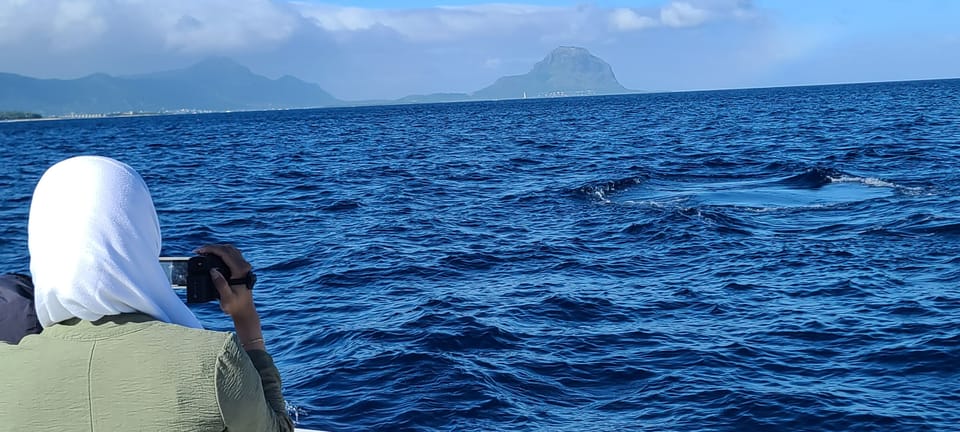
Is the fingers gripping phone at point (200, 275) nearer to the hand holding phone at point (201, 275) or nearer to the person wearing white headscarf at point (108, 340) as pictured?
the hand holding phone at point (201, 275)

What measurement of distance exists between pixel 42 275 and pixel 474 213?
19.3m

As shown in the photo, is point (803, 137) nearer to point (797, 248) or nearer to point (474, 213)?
point (474, 213)

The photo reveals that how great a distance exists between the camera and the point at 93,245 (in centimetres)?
240

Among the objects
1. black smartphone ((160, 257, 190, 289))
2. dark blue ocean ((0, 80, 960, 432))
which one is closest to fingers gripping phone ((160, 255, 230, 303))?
black smartphone ((160, 257, 190, 289))

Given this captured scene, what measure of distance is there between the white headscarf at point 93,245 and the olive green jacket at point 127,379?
6cm

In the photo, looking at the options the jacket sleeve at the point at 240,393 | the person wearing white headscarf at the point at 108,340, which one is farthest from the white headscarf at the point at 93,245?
the jacket sleeve at the point at 240,393

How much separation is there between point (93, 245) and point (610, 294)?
430 inches

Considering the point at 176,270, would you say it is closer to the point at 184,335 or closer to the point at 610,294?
the point at 184,335

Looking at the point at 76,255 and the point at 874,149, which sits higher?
the point at 76,255

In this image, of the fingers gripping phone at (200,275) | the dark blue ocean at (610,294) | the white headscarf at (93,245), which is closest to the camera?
the white headscarf at (93,245)

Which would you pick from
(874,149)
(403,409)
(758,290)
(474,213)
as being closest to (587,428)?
(403,409)

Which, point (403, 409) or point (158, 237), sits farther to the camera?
point (403, 409)

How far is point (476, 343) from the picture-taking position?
35.3 feet

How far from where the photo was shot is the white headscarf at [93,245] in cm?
240
